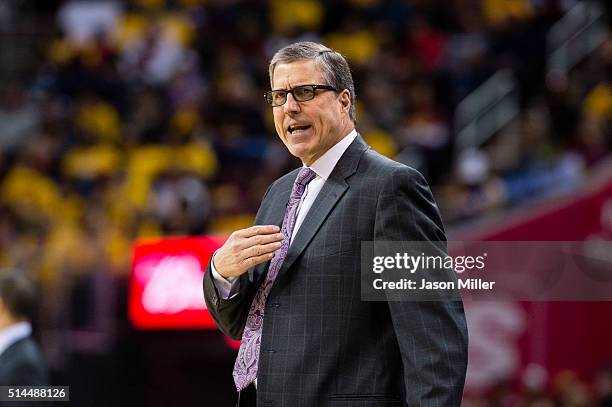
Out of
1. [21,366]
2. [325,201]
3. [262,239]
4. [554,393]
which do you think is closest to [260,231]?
[262,239]

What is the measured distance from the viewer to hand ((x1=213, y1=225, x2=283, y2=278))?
293 cm

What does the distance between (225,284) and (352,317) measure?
16.1 inches

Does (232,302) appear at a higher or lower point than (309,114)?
lower

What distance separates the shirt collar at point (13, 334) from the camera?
451 centimetres

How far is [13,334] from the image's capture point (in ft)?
14.9

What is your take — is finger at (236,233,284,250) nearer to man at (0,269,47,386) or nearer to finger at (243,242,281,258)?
finger at (243,242,281,258)

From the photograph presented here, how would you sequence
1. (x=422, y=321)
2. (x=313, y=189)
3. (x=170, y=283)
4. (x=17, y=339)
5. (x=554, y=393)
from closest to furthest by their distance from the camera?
(x=422, y=321), (x=313, y=189), (x=17, y=339), (x=554, y=393), (x=170, y=283)

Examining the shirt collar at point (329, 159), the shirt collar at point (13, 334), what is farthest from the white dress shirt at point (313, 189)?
the shirt collar at point (13, 334)

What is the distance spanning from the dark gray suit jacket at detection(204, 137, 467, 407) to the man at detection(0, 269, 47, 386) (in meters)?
1.63

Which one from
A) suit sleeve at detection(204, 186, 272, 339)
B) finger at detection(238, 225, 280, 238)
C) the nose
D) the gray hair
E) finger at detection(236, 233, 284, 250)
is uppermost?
the gray hair

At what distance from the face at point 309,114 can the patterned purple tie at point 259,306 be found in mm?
118

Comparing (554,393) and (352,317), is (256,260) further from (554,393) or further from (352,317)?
(554,393)

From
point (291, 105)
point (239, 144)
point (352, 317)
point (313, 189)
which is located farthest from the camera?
point (239, 144)

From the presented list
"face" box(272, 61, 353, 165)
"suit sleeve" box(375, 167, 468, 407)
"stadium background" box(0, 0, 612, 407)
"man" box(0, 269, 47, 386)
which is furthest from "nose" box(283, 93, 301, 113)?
"stadium background" box(0, 0, 612, 407)
